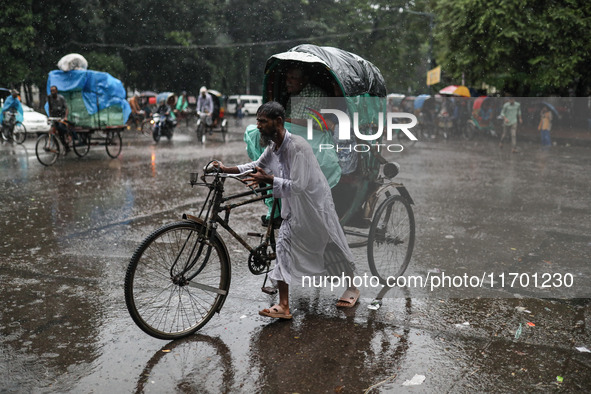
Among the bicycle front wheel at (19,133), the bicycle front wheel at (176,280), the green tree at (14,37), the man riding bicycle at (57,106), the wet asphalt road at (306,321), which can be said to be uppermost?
the green tree at (14,37)

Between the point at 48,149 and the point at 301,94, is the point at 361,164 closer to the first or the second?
the point at 301,94

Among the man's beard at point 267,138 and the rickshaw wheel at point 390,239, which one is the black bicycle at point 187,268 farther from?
the rickshaw wheel at point 390,239

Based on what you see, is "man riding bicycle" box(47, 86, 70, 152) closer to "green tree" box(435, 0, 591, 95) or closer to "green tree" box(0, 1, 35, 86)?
"green tree" box(0, 1, 35, 86)

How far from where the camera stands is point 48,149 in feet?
41.1

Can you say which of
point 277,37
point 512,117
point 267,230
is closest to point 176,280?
point 267,230

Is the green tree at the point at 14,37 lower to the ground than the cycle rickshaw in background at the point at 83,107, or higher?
higher

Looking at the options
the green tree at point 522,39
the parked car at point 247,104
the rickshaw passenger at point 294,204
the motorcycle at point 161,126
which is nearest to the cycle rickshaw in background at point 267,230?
the rickshaw passenger at point 294,204

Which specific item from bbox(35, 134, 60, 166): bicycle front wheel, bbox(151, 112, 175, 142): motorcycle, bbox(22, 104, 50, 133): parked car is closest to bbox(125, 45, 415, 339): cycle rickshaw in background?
bbox(35, 134, 60, 166): bicycle front wheel

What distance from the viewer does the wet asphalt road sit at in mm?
3303

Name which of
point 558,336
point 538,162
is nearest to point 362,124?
point 558,336

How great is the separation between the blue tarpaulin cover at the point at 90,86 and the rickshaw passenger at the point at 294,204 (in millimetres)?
10030

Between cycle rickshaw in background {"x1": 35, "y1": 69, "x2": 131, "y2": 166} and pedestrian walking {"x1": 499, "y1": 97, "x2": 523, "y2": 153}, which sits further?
pedestrian walking {"x1": 499, "y1": 97, "x2": 523, "y2": 153}

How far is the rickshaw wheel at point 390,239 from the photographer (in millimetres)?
4730

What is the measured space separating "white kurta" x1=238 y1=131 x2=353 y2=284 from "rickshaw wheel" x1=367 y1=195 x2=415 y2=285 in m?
0.67
